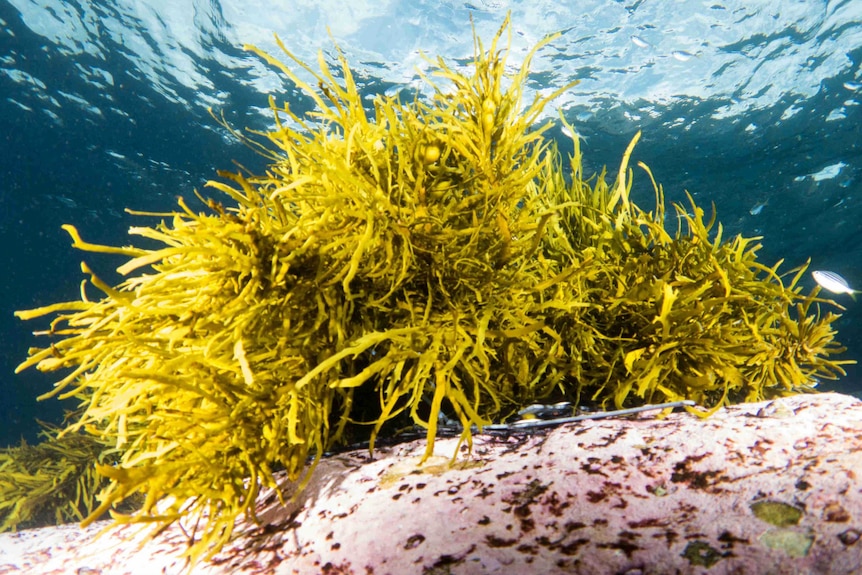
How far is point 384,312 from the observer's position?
173cm

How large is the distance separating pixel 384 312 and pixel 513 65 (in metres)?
11.8

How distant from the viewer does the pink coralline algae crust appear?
33.9 inches

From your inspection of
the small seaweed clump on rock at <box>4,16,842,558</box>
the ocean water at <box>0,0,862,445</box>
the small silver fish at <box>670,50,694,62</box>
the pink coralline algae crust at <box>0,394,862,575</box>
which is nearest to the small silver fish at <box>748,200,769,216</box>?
the ocean water at <box>0,0,862,445</box>

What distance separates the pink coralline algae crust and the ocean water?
353 inches

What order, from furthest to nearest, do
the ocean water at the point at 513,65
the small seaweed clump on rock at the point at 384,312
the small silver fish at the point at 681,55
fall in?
the small silver fish at the point at 681,55 → the ocean water at the point at 513,65 → the small seaweed clump on rock at the point at 384,312

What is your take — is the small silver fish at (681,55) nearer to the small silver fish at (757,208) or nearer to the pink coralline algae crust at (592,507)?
the small silver fish at (757,208)

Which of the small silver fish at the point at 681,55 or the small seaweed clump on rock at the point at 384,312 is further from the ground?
the small silver fish at the point at 681,55

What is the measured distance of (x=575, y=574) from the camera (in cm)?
87

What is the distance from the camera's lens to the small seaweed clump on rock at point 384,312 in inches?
51.7

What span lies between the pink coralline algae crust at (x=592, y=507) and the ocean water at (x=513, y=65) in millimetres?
8970

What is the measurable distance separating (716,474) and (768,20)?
44.9ft

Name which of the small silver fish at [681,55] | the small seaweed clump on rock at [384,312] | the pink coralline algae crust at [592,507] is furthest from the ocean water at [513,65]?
the pink coralline algae crust at [592,507]

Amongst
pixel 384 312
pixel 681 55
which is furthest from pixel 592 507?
pixel 681 55

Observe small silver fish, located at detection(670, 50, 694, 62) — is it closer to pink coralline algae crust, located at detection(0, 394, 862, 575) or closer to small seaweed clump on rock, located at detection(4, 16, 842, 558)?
small seaweed clump on rock, located at detection(4, 16, 842, 558)
